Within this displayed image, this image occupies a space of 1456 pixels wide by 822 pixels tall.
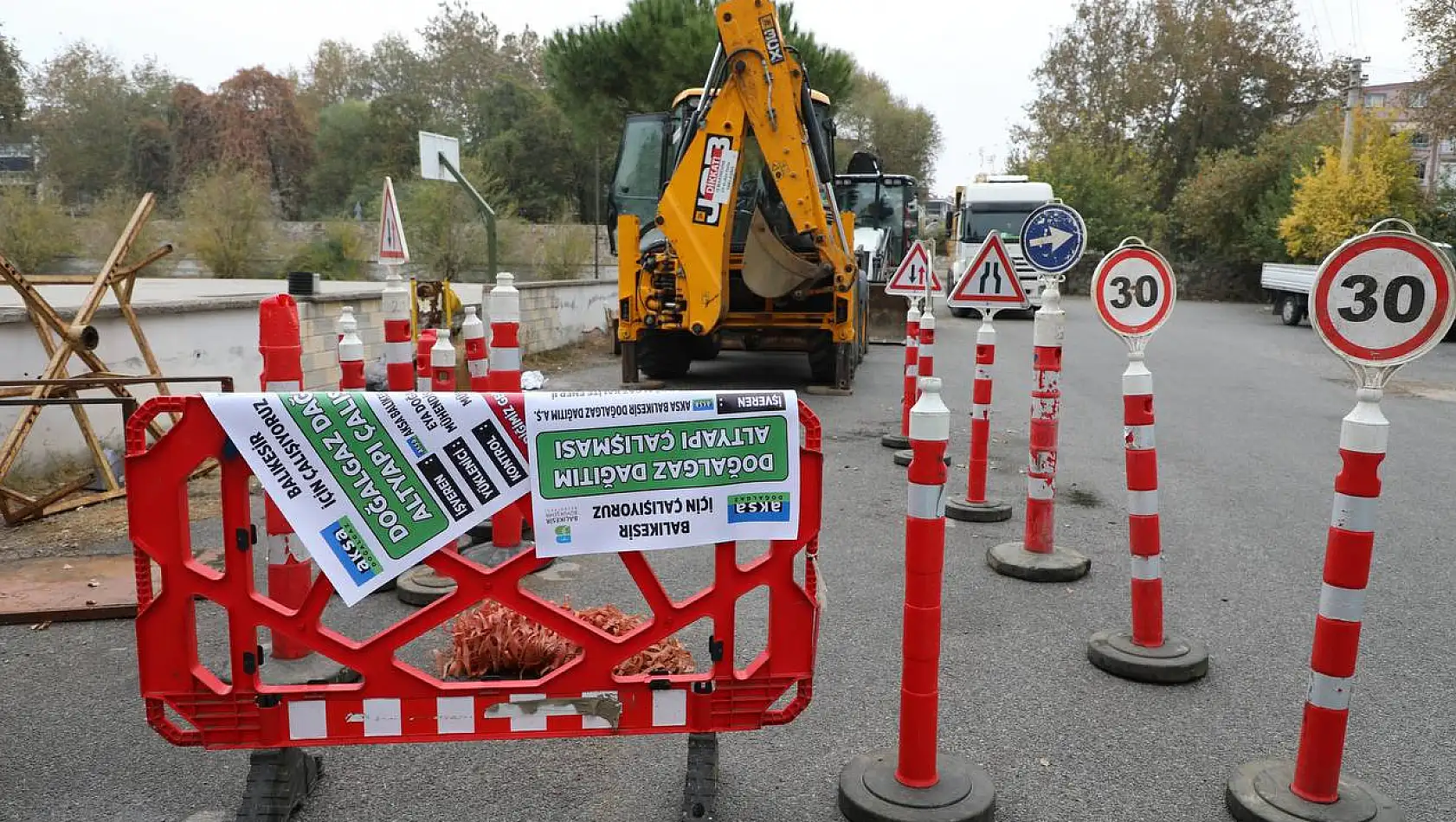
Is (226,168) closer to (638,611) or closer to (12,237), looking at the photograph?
(12,237)

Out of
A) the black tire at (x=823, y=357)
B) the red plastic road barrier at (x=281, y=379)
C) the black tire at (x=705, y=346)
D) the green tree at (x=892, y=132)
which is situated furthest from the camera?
the green tree at (x=892, y=132)

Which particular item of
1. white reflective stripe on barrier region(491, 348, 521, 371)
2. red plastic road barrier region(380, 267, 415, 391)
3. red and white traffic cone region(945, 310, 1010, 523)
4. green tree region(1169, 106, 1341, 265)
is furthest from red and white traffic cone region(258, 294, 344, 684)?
green tree region(1169, 106, 1341, 265)

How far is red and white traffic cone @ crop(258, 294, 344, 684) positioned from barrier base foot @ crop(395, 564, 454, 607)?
93 cm

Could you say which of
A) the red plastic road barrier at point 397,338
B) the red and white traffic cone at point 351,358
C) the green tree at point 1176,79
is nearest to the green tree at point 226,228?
the red plastic road barrier at point 397,338

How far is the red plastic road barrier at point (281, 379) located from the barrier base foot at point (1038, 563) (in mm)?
3644

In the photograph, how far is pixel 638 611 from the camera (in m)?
5.02

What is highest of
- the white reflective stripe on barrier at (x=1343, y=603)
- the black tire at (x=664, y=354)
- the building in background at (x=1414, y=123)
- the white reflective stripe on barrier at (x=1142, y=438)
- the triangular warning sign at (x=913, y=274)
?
the building in background at (x=1414, y=123)

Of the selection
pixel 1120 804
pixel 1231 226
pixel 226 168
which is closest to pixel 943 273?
pixel 1231 226

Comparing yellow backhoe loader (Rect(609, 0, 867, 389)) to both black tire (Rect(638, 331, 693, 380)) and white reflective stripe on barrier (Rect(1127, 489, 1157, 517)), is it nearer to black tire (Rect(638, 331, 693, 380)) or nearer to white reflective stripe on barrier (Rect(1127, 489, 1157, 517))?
black tire (Rect(638, 331, 693, 380))

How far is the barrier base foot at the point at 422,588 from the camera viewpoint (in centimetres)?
504

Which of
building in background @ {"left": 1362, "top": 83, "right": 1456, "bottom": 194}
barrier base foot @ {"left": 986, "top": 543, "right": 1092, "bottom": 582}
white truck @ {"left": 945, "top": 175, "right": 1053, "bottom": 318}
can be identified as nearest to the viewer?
barrier base foot @ {"left": 986, "top": 543, "right": 1092, "bottom": 582}

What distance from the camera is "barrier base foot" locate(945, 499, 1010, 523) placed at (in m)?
6.73

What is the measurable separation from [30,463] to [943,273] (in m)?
37.2

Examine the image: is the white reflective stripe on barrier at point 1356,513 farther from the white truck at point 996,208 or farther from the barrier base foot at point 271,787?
the white truck at point 996,208
